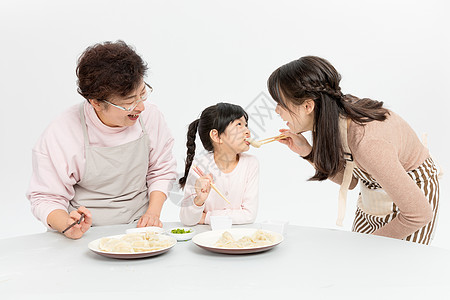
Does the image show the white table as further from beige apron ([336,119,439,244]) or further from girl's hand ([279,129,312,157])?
girl's hand ([279,129,312,157])

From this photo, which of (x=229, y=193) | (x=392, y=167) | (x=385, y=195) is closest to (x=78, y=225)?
(x=229, y=193)

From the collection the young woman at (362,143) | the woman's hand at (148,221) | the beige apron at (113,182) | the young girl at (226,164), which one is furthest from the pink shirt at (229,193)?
the young woman at (362,143)

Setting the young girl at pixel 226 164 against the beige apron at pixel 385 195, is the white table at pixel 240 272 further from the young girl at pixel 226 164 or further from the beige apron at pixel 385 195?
the young girl at pixel 226 164

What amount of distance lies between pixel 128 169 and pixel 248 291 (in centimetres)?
105

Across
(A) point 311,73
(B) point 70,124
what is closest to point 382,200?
(A) point 311,73

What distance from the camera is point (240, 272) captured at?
4.50 feet

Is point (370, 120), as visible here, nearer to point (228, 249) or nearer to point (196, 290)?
point (228, 249)

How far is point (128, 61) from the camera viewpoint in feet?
6.21

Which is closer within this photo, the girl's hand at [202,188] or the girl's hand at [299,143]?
the girl's hand at [202,188]

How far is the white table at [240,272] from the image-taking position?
1.24m

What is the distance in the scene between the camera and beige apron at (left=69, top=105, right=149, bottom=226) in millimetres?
2016

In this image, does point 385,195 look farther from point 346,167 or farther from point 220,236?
point 220,236

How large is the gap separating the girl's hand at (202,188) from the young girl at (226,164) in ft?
0.29

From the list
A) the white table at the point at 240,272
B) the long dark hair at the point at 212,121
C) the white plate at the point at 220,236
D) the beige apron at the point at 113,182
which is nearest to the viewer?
the white table at the point at 240,272
